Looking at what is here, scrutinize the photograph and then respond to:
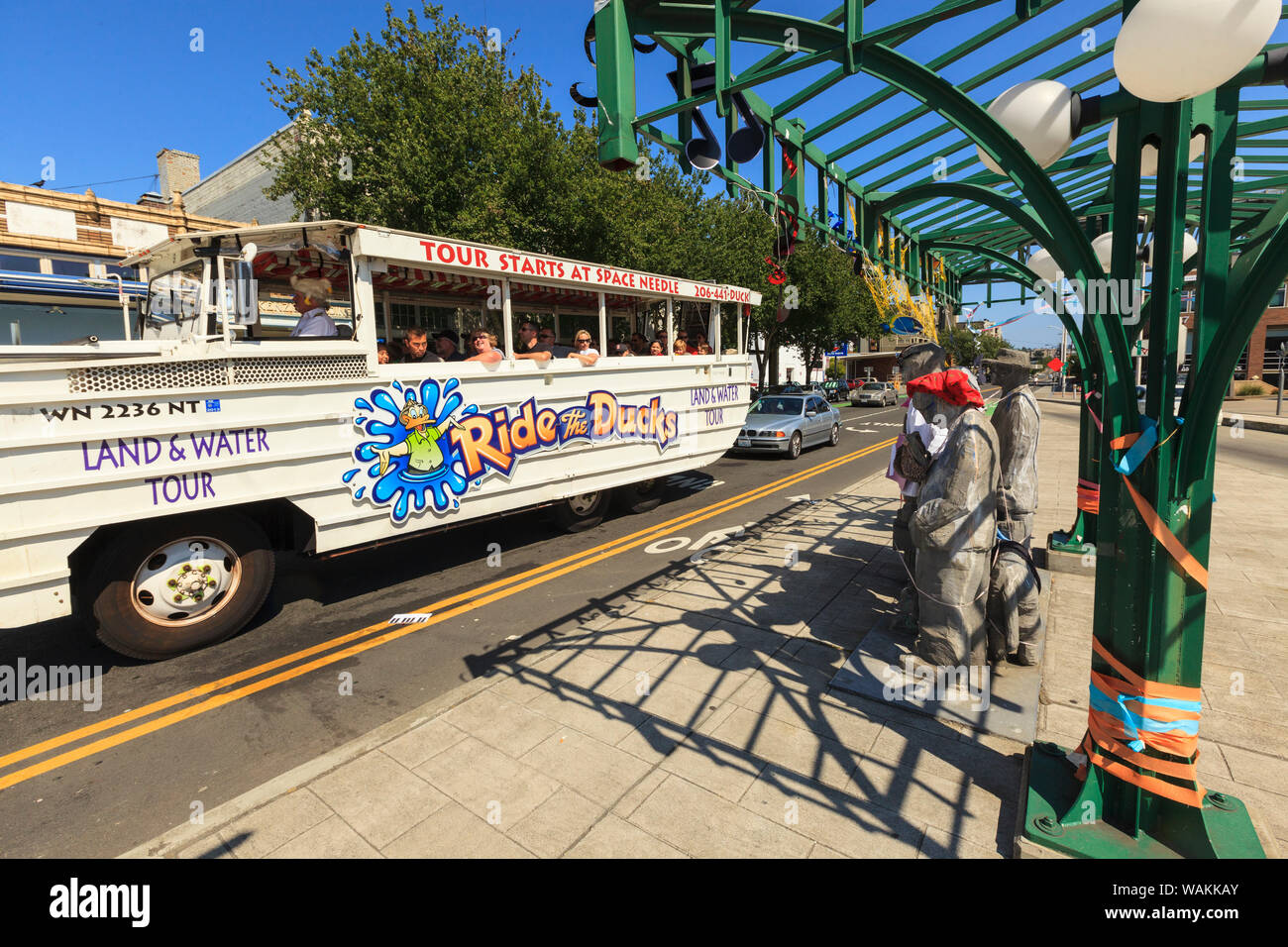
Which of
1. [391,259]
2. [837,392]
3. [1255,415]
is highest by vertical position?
[391,259]

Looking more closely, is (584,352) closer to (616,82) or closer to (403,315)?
(403,315)

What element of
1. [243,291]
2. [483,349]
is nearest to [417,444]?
[483,349]

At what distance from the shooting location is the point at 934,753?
3262 mm

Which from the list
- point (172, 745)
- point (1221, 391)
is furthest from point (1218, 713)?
point (172, 745)

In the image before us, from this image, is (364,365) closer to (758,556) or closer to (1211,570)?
(758,556)

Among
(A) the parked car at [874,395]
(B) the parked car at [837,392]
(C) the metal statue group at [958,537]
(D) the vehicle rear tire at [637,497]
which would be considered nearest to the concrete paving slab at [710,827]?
(C) the metal statue group at [958,537]

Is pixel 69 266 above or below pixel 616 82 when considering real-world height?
above

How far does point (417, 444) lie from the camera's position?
19.0 feet

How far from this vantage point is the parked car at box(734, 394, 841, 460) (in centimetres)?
1441

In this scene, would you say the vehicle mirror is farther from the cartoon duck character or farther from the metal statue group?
the metal statue group

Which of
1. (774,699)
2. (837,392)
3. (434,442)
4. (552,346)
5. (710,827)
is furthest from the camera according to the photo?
(837,392)

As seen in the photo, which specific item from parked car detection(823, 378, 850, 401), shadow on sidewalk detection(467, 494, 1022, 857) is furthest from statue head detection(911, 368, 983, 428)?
parked car detection(823, 378, 850, 401)

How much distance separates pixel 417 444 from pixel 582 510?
2.86 metres

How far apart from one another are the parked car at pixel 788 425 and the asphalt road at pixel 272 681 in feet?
22.9
